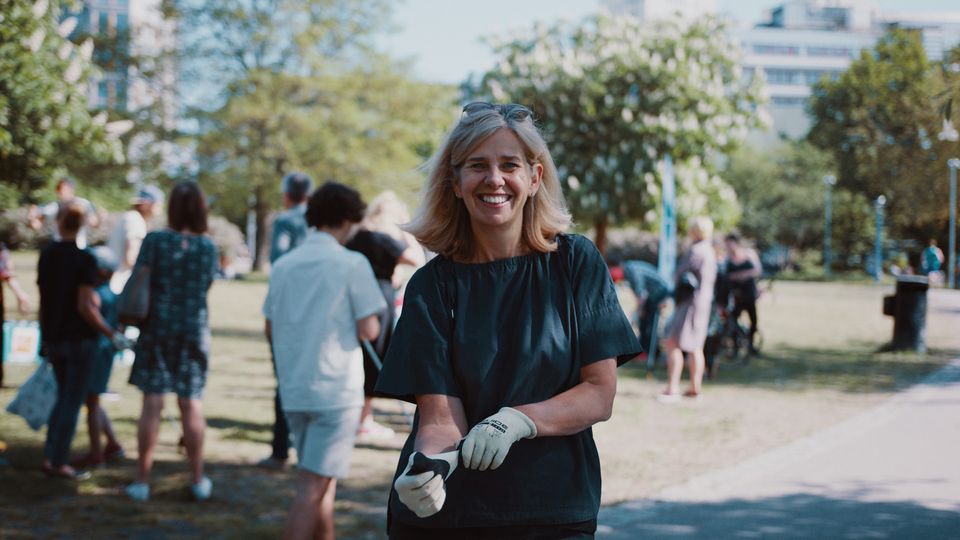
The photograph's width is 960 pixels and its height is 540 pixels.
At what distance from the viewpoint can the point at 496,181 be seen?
8.12ft

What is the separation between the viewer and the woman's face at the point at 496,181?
2.49 meters

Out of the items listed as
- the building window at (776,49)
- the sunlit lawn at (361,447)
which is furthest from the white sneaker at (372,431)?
the building window at (776,49)

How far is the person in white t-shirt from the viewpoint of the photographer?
459cm

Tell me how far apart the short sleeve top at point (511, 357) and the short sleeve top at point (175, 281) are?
3.78m

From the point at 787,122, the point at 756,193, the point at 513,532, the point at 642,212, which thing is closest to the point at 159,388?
the point at 513,532

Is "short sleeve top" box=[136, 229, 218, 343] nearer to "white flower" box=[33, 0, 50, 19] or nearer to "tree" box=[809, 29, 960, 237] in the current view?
"white flower" box=[33, 0, 50, 19]

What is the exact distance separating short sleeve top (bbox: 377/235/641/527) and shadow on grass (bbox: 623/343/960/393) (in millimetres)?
9858

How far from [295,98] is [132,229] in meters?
32.2

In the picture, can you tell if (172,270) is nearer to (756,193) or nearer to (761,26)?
(756,193)

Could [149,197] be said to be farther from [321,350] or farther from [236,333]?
[236,333]

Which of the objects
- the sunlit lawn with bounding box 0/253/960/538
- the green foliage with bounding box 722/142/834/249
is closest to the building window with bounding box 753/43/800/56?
the green foliage with bounding box 722/142/834/249

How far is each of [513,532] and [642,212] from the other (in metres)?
A: 14.4

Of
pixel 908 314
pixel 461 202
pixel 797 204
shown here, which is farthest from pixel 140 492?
pixel 797 204

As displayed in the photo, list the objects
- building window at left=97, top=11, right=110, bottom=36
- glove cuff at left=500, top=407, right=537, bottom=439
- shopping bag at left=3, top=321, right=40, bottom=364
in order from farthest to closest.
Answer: building window at left=97, top=11, right=110, bottom=36 < shopping bag at left=3, top=321, right=40, bottom=364 < glove cuff at left=500, top=407, right=537, bottom=439
